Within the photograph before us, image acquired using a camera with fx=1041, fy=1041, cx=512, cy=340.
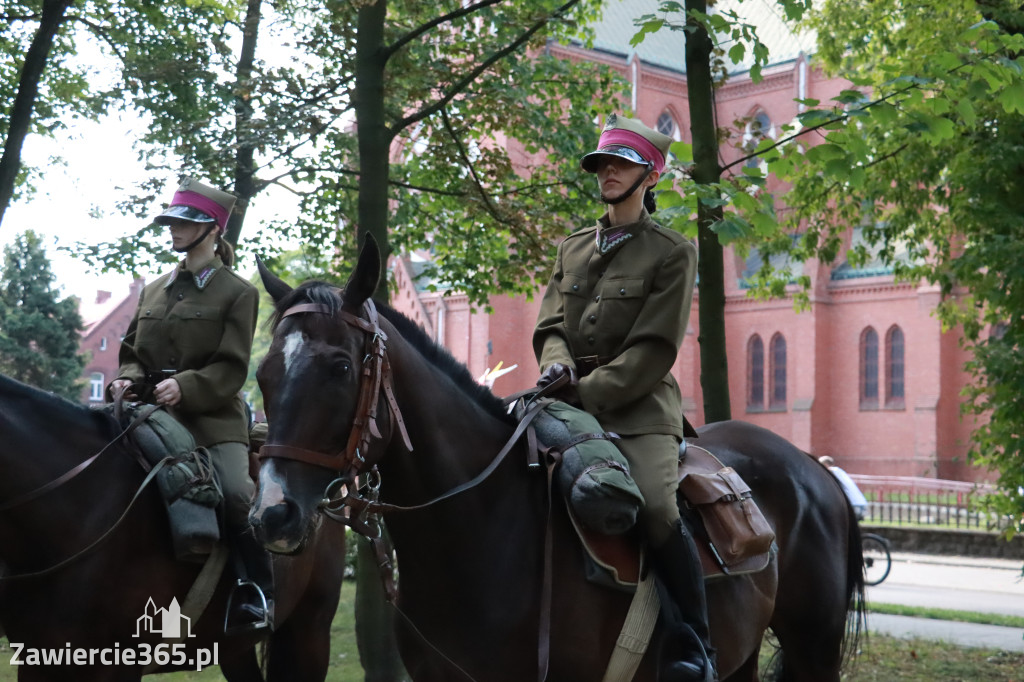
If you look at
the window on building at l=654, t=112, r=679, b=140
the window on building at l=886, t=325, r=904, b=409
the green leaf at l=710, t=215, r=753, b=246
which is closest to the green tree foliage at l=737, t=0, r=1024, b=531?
the green leaf at l=710, t=215, r=753, b=246

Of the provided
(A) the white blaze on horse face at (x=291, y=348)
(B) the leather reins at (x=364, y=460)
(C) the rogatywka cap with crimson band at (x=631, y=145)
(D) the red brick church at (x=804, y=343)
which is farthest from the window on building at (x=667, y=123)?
(A) the white blaze on horse face at (x=291, y=348)

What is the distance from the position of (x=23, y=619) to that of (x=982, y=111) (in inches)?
481

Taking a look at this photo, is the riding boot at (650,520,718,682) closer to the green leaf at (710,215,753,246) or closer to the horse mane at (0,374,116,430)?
the horse mane at (0,374,116,430)

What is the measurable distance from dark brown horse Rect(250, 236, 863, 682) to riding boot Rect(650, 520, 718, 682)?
0.46ft

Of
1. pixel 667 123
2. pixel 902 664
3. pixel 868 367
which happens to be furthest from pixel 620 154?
pixel 667 123

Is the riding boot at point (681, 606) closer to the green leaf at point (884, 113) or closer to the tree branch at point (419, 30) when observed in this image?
the green leaf at point (884, 113)

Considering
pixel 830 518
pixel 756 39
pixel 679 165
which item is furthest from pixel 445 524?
pixel 756 39

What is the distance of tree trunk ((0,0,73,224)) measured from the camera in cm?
1079

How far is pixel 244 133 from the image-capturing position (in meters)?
11.0

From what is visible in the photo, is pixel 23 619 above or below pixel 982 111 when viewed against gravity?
below

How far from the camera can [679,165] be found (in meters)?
7.66

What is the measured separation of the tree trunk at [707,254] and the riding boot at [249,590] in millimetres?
3907

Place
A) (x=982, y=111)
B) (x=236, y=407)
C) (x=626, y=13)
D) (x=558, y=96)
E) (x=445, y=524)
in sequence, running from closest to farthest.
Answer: (x=445, y=524)
(x=236, y=407)
(x=982, y=111)
(x=558, y=96)
(x=626, y=13)

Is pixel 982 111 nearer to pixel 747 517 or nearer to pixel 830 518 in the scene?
pixel 830 518
